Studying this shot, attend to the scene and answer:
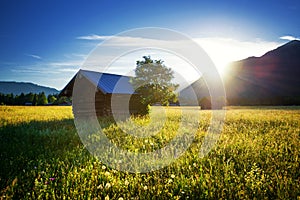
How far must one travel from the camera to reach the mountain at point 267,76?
80.9 meters

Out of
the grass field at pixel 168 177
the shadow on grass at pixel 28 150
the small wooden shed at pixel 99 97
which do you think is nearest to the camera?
the grass field at pixel 168 177

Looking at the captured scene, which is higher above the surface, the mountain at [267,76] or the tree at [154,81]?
the mountain at [267,76]

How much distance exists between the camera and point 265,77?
98.7 metres

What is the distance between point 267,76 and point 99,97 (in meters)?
104

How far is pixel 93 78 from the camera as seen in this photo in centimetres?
1588

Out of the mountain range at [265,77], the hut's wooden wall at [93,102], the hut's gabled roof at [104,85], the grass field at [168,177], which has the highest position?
the mountain range at [265,77]

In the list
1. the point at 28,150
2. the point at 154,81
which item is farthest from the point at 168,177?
the point at 154,81

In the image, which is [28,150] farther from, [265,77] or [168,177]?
[265,77]

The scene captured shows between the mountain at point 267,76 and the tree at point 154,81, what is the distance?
157 ft

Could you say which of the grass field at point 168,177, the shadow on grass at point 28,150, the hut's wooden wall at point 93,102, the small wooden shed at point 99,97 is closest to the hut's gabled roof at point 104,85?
the small wooden shed at point 99,97

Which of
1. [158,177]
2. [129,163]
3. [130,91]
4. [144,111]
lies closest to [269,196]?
[158,177]

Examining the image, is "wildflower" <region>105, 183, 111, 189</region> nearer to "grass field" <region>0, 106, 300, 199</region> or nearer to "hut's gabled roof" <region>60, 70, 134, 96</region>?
"grass field" <region>0, 106, 300, 199</region>

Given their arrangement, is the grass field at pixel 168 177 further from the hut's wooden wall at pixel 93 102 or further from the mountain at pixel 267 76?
the mountain at pixel 267 76

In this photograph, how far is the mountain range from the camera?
80000mm
